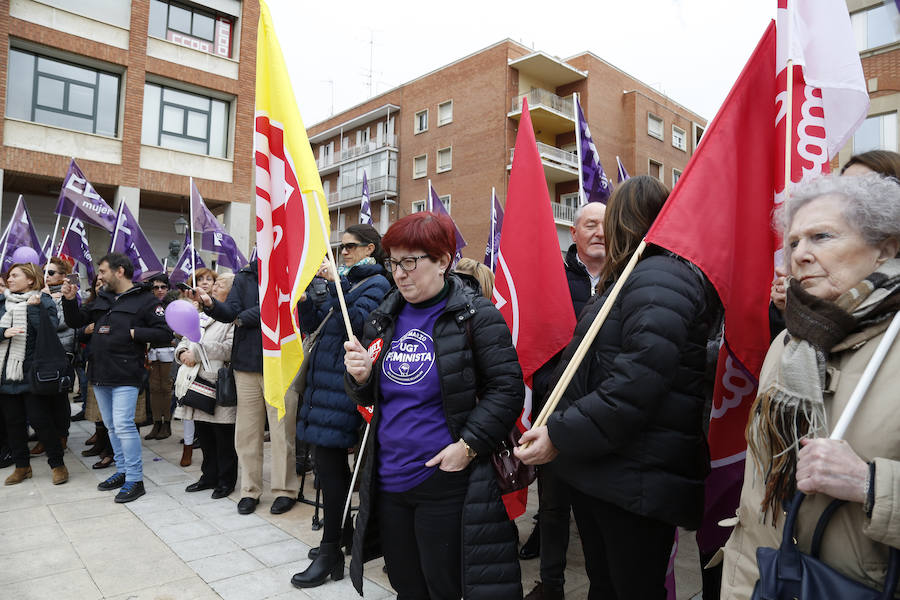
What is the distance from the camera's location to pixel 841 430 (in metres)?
1.25

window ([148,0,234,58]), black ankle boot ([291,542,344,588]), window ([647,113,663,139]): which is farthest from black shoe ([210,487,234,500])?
window ([647,113,663,139])

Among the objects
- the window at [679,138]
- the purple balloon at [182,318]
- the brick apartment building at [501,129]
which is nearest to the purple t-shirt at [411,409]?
the purple balloon at [182,318]

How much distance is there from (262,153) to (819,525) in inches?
127

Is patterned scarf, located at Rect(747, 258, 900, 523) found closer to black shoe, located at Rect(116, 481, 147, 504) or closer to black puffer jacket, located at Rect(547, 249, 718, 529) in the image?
black puffer jacket, located at Rect(547, 249, 718, 529)

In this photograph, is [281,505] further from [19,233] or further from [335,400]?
[19,233]

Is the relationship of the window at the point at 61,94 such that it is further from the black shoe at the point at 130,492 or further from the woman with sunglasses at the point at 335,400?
the woman with sunglasses at the point at 335,400

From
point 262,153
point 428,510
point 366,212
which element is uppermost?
point 366,212

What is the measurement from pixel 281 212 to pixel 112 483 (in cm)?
369

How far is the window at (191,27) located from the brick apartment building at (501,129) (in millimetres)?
13248

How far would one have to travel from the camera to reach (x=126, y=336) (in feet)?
16.9

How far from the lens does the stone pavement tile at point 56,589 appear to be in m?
3.24

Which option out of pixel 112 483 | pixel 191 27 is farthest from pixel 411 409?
pixel 191 27

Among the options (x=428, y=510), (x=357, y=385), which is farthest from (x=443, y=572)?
(x=357, y=385)

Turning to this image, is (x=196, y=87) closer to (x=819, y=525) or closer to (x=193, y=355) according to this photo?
(x=193, y=355)
